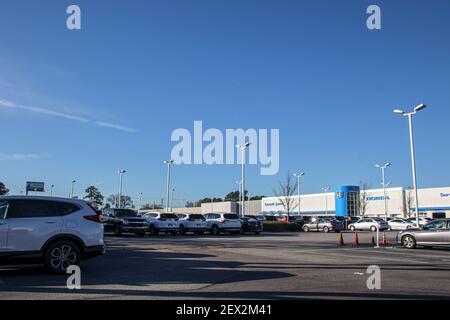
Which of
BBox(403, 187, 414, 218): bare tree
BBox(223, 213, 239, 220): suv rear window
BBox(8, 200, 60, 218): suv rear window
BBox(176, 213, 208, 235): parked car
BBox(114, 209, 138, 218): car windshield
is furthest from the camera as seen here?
BBox(403, 187, 414, 218): bare tree

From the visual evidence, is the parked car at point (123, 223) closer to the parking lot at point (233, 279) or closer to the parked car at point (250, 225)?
the parked car at point (250, 225)

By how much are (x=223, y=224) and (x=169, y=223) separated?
4574mm

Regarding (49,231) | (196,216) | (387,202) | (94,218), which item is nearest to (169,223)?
(196,216)

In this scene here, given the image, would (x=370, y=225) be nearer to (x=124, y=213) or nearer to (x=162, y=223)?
(x=162, y=223)

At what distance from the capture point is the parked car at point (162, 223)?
34.9 metres

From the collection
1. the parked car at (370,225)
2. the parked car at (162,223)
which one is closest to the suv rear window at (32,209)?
the parked car at (162,223)

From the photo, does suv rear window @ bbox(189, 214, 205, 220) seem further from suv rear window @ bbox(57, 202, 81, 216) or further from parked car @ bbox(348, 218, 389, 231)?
suv rear window @ bbox(57, 202, 81, 216)

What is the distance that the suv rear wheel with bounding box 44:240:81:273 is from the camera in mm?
11867

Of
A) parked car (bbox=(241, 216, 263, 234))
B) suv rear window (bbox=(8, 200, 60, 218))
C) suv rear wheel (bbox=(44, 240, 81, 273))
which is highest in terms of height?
suv rear window (bbox=(8, 200, 60, 218))

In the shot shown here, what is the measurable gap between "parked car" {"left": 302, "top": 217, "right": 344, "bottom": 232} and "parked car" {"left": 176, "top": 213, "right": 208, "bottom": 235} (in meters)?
17.0

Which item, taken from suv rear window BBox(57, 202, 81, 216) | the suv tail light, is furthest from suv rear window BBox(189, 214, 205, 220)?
suv rear window BBox(57, 202, 81, 216)
